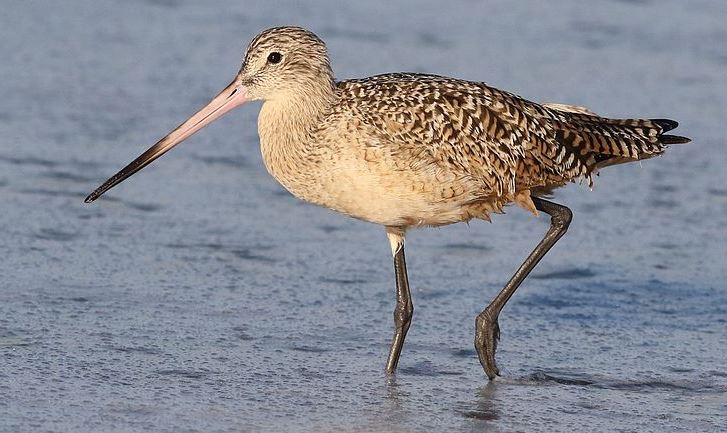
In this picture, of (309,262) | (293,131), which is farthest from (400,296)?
(309,262)

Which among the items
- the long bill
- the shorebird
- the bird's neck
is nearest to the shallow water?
the shorebird

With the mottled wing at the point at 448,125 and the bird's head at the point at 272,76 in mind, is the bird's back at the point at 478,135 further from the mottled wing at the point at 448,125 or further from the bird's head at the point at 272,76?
the bird's head at the point at 272,76

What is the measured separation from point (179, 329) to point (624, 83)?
6153 mm

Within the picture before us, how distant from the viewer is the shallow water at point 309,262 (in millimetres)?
6473

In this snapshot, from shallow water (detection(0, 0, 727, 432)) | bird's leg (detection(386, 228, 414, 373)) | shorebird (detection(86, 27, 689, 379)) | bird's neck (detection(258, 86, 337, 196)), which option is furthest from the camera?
bird's leg (detection(386, 228, 414, 373))

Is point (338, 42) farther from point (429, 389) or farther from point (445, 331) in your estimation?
point (429, 389)

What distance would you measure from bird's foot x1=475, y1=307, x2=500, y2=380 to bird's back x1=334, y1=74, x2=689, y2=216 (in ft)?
1.96

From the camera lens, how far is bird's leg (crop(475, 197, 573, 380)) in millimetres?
7004

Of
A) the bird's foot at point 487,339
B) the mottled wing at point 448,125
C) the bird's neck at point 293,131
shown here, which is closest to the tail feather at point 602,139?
the mottled wing at point 448,125

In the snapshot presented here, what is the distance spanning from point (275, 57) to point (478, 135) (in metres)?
1.10

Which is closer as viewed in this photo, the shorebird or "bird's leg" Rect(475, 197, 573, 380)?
the shorebird

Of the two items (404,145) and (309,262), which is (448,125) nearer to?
(404,145)

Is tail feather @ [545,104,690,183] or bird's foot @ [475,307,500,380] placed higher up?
tail feather @ [545,104,690,183]

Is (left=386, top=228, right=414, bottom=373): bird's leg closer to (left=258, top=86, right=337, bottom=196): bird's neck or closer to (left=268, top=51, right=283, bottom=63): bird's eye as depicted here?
(left=258, top=86, right=337, bottom=196): bird's neck
